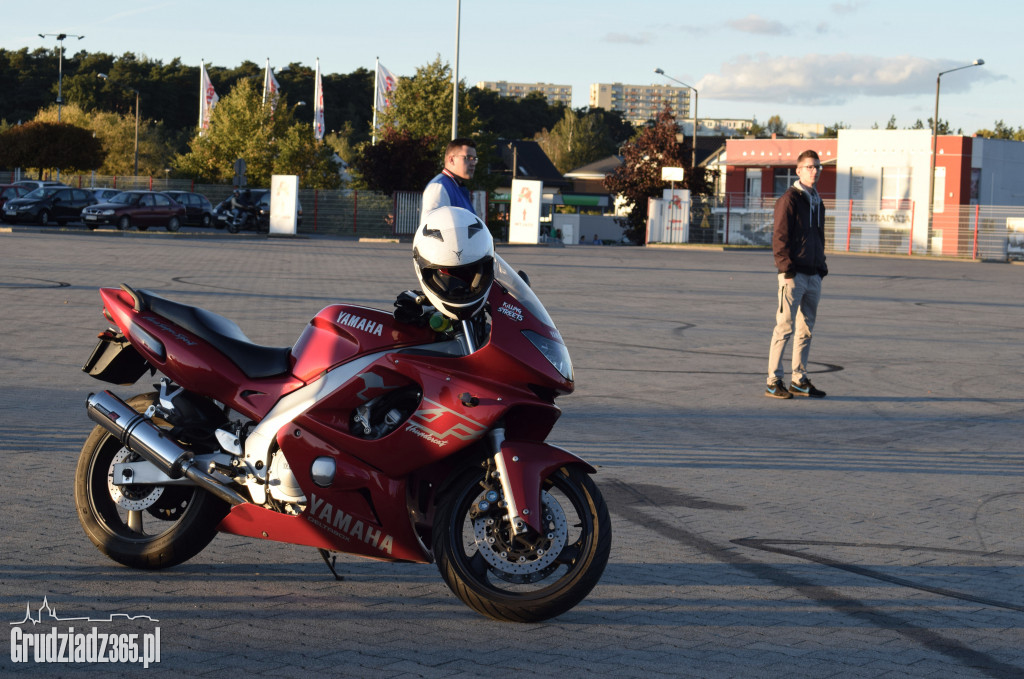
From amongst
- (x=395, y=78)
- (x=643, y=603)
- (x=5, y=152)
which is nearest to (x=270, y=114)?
(x=395, y=78)

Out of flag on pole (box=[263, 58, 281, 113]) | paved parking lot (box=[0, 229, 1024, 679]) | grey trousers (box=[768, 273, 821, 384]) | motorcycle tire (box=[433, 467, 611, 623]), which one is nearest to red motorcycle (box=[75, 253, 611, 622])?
motorcycle tire (box=[433, 467, 611, 623])

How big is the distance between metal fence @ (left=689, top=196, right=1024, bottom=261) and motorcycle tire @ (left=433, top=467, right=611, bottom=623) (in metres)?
44.3

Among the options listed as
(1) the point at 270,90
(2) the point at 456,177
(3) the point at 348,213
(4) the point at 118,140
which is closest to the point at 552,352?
(2) the point at 456,177

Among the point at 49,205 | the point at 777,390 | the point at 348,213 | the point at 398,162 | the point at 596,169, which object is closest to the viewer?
the point at 777,390

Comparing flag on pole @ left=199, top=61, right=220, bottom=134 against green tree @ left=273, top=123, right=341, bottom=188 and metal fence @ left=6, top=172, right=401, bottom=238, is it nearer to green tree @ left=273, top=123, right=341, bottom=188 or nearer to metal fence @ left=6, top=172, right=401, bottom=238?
green tree @ left=273, top=123, right=341, bottom=188

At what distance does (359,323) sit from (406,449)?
543 millimetres

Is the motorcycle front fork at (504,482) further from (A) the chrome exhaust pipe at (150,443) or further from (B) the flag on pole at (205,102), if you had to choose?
(B) the flag on pole at (205,102)

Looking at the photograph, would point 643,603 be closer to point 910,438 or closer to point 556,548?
point 556,548

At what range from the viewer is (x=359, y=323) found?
4.75m

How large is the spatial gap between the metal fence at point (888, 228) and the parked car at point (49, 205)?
2658 cm

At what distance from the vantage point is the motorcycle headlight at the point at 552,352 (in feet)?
14.9

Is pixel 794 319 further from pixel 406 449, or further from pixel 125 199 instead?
pixel 125 199

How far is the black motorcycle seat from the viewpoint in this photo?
4.95 m

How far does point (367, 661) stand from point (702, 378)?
7851mm
